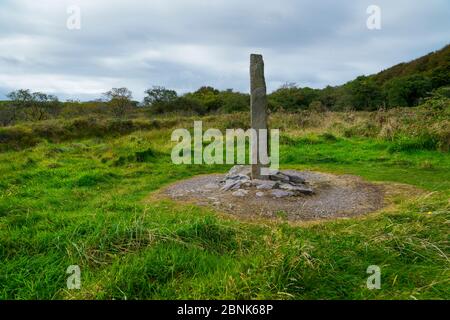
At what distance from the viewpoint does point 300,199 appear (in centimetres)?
661

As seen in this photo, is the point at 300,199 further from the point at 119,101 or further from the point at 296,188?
the point at 119,101

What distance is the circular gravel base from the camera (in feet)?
19.3

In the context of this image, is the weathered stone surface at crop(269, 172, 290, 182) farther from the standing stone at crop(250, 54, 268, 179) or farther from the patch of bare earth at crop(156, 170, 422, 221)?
the patch of bare earth at crop(156, 170, 422, 221)

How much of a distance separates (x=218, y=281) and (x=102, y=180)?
228 inches

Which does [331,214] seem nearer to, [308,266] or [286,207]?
[286,207]

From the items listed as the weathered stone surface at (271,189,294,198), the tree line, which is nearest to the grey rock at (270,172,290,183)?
the weathered stone surface at (271,189,294,198)

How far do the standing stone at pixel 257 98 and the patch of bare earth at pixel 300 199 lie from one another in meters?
0.76

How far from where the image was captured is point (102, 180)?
8359 millimetres

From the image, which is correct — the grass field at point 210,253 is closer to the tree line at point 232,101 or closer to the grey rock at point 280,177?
the grey rock at point 280,177

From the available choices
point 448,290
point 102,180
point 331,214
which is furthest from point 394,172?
point 102,180

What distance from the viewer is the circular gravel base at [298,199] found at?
19.3 ft

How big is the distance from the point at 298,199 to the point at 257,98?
2297mm

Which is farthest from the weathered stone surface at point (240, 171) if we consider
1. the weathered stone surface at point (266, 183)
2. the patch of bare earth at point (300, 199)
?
the patch of bare earth at point (300, 199)

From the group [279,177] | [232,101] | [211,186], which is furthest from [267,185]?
[232,101]
